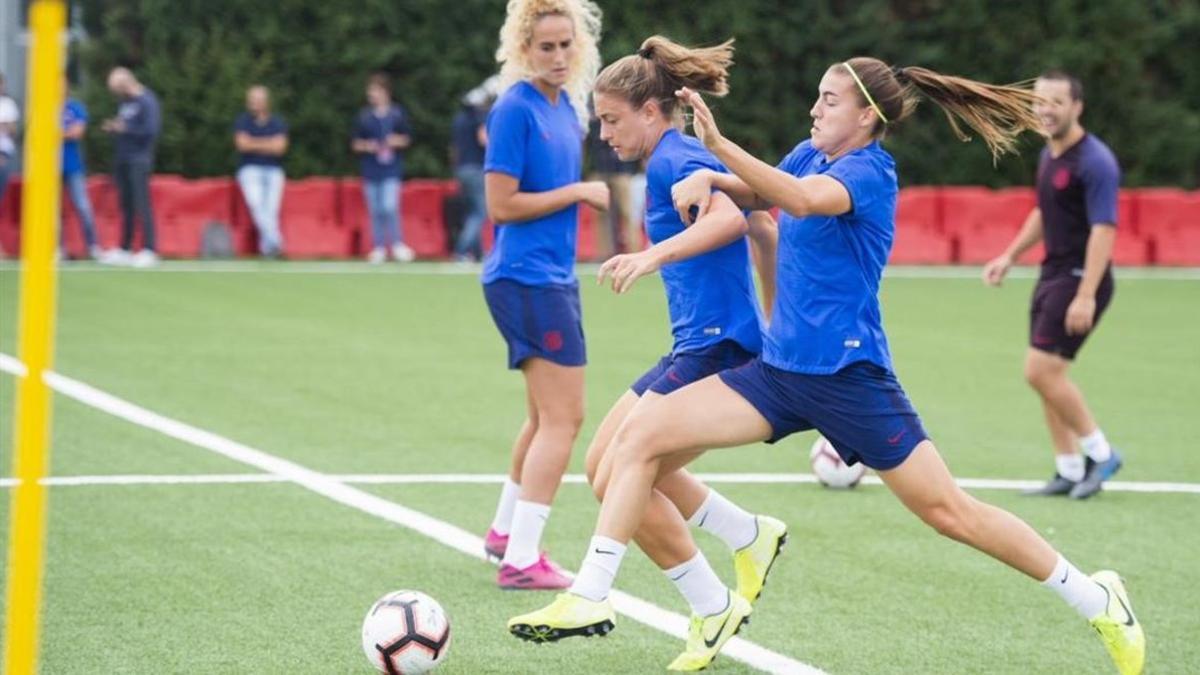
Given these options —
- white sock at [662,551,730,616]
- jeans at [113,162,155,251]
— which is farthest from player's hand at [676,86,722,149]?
jeans at [113,162,155,251]

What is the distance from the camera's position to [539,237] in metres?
8.00

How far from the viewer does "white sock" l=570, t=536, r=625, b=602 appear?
6.10m

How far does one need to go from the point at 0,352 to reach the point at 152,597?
8163mm

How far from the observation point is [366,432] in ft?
38.4

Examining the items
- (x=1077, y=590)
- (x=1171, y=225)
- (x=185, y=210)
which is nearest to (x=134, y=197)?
(x=185, y=210)

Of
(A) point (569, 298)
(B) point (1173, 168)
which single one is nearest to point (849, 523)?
(A) point (569, 298)

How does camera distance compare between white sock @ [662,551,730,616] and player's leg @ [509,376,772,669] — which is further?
white sock @ [662,551,730,616]

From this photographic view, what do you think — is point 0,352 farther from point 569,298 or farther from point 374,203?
point 374,203

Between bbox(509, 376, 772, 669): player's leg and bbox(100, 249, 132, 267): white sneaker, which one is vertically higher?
bbox(509, 376, 772, 669): player's leg

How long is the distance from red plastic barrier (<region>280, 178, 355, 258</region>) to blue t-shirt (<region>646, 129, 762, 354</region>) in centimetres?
1914

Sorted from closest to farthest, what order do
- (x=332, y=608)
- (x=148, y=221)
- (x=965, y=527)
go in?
(x=965, y=527), (x=332, y=608), (x=148, y=221)

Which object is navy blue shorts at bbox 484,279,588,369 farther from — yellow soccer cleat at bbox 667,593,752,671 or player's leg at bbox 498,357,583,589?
yellow soccer cleat at bbox 667,593,752,671

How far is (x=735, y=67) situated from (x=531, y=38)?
21.4 metres

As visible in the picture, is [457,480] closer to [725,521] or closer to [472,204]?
[725,521]
